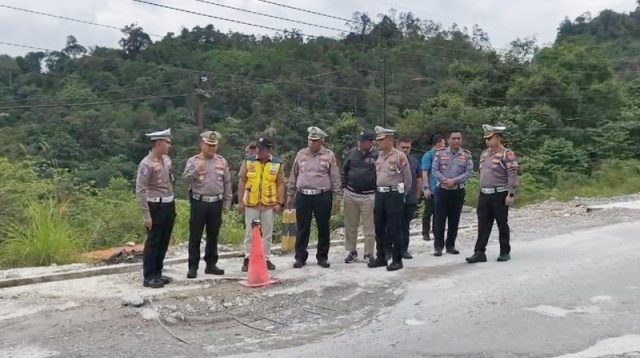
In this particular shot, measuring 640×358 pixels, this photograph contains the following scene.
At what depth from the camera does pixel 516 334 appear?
5641 mm

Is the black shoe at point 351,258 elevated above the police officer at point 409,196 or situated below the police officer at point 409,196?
below

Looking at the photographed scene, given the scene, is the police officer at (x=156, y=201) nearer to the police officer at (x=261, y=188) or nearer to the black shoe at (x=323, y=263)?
the police officer at (x=261, y=188)

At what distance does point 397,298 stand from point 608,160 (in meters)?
25.4

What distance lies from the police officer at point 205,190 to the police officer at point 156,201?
38 centimetres

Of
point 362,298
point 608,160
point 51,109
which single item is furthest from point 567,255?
point 51,109

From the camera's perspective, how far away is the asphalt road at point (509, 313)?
534cm

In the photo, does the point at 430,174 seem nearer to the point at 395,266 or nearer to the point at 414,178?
the point at 414,178

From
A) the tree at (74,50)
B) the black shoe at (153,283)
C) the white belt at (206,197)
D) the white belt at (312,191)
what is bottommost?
the black shoe at (153,283)

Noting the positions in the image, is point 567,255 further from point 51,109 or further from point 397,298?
point 51,109

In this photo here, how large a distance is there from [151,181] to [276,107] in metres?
42.9

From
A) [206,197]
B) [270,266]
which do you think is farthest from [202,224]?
[270,266]

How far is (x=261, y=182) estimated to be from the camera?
8234mm

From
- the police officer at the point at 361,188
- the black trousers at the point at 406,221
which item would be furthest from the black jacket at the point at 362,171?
the black trousers at the point at 406,221

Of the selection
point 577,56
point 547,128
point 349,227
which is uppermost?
point 577,56
